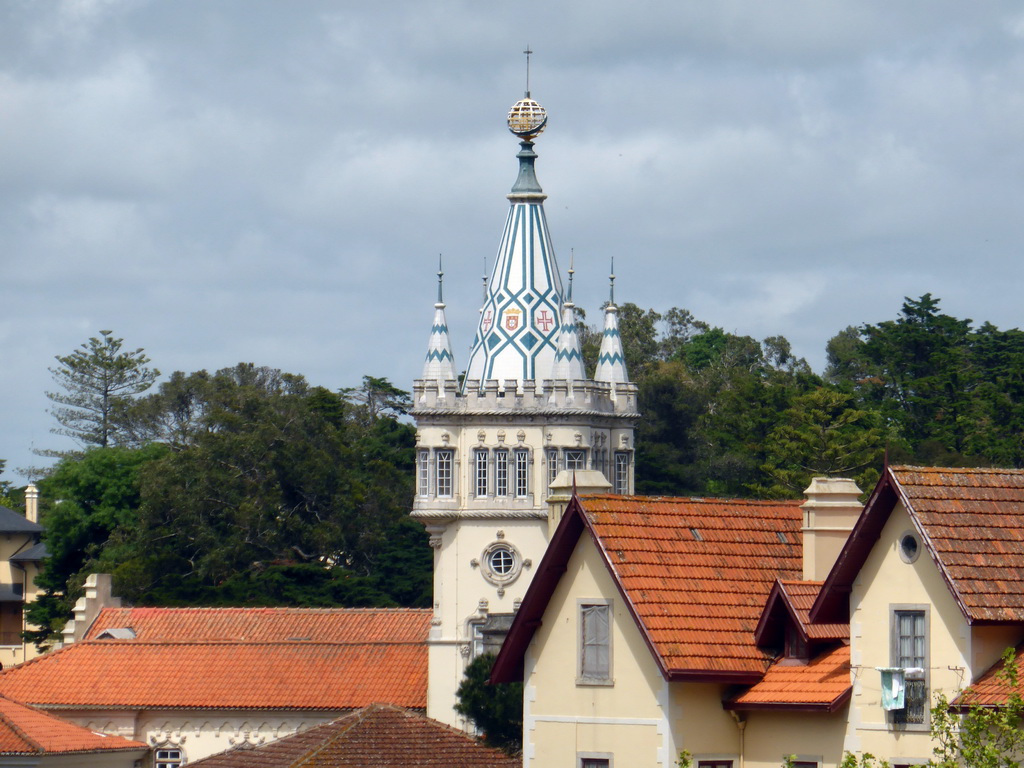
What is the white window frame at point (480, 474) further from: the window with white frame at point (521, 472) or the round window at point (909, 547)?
the round window at point (909, 547)

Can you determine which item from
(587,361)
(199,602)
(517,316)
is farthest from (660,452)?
(517,316)

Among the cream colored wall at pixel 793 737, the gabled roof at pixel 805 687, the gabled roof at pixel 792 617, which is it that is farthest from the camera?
the gabled roof at pixel 792 617

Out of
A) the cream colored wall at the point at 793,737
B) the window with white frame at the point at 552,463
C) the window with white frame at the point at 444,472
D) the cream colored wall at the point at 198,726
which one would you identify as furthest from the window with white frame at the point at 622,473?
the cream colored wall at the point at 793,737

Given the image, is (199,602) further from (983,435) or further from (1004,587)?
(1004,587)

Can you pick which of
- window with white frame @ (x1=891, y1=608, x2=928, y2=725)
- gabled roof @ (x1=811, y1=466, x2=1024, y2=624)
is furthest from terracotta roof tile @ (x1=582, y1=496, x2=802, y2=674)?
window with white frame @ (x1=891, y1=608, x2=928, y2=725)

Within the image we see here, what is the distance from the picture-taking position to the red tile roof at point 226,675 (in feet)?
211

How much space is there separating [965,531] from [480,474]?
3989 cm

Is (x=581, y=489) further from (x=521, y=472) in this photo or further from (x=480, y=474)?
(x=480, y=474)

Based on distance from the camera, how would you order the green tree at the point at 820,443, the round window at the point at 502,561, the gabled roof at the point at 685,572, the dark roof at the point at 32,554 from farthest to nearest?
the dark roof at the point at 32,554 → the green tree at the point at 820,443 → the round window at the point at 502,561 → the gabled roof at the point at 685,572

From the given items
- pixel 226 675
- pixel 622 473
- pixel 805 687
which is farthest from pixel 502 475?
pixel 805 687

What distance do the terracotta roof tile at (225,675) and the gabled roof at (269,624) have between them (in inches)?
63.2

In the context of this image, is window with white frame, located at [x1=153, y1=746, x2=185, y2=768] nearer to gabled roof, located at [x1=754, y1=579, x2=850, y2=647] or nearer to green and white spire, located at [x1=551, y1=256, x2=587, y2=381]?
green and white spire, located at [x1=551, y1=256, x2=587, y2=381]

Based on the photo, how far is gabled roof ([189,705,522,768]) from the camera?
146 feet

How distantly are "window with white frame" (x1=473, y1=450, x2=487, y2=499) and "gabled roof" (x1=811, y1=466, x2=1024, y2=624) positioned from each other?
38114 mm
